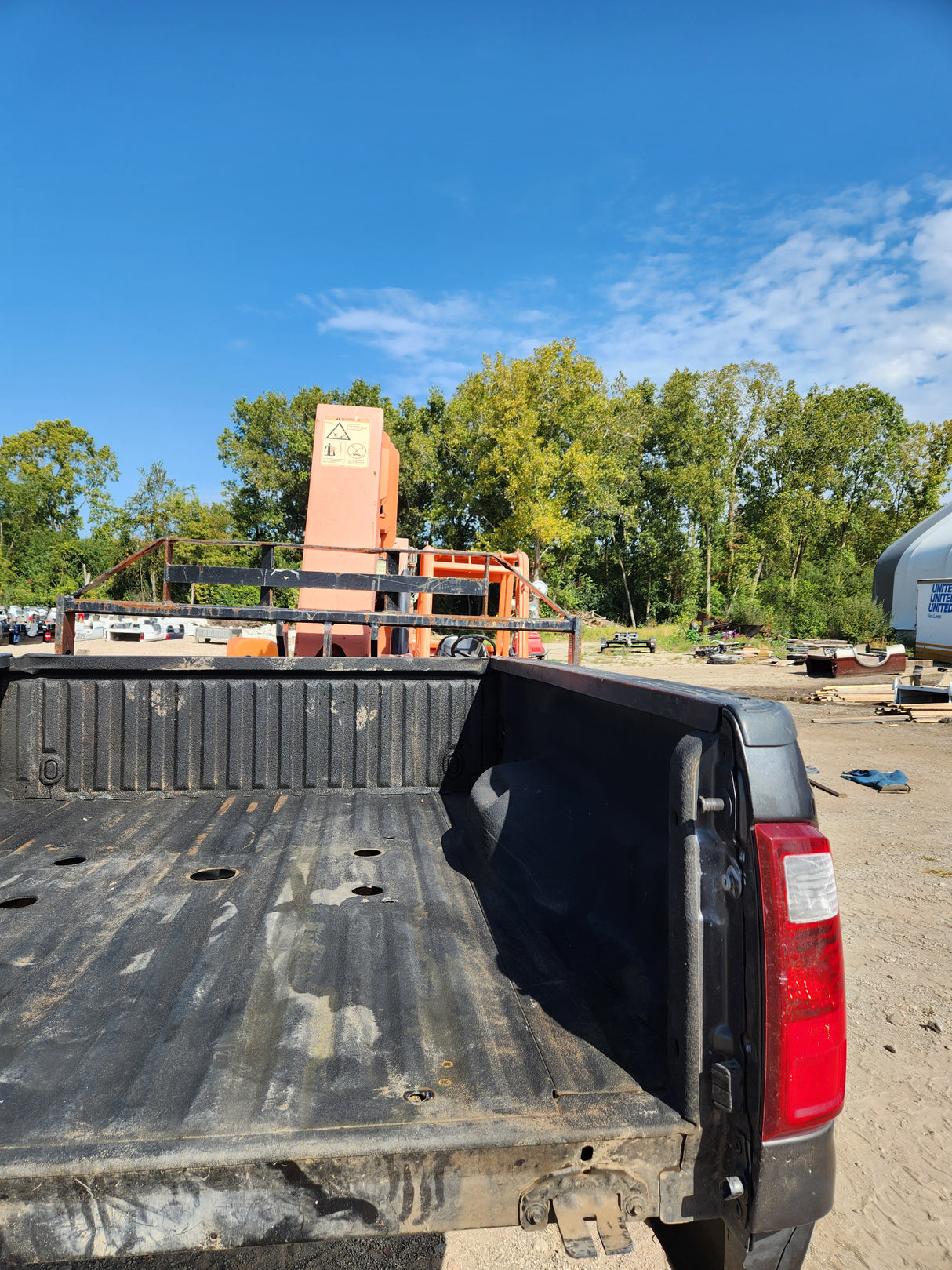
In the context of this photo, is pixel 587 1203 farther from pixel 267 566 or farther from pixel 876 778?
pixel 876 778

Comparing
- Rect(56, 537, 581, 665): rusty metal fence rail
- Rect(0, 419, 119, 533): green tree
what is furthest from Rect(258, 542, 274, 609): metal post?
Rect(0, 419, 119, 533): green tree

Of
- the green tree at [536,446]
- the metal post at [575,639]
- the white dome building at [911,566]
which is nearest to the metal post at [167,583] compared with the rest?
the metal post at [575,639]

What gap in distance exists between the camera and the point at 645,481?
41.8 metres

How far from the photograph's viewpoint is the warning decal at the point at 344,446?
7.55 m

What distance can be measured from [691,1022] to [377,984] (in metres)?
0.89

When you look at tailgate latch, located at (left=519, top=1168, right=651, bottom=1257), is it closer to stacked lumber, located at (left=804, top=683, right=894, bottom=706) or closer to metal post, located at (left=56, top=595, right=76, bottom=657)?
metal post, located at (left=56, top=595, right=76, bottom=657)

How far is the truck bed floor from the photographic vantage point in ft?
4.76

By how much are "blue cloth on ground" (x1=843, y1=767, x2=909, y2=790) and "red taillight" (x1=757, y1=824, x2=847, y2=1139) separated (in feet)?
25.1

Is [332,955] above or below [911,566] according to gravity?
below

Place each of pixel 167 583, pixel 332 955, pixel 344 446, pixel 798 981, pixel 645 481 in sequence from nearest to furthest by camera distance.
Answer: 1. pixel 798 981
2. pixel 332 955
3. pixel 167 583
4. pixel 344 446
5. pixel 645 481

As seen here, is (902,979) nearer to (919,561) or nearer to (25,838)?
(25,838)

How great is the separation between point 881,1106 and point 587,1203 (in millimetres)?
2128

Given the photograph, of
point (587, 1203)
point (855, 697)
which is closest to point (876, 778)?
point (855, 697)

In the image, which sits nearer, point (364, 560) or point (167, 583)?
point (167, 583)
